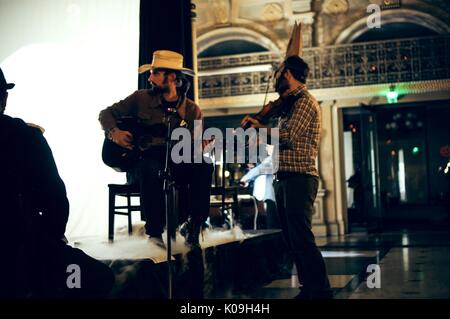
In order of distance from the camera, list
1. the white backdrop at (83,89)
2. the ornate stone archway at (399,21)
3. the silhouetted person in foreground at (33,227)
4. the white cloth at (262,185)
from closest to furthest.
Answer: the silhouetted person in foreground at (33,227) → the white backdrop at (83,89) → the white cloth at (262,185) → the ornate stone archway at (399,21)

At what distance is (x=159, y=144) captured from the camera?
3826 millimetres

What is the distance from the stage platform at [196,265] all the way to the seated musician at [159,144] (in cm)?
17

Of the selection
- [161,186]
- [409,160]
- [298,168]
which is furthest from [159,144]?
[409,160]

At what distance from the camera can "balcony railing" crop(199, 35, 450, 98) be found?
1001 cm

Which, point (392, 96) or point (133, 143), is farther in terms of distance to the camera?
point (392, 96)

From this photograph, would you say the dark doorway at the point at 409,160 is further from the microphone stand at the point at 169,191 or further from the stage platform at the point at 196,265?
the microphone stand at the point at 169,191

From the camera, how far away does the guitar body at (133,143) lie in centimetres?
384

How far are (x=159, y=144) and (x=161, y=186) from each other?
0.27 m

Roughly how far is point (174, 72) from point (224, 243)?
1.17 metres

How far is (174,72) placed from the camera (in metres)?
4.12

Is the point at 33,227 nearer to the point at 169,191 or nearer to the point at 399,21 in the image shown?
the point at 169,191

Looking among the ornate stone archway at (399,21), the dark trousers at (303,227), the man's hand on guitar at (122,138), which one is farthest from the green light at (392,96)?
the man's hand on guitar at (122,138)

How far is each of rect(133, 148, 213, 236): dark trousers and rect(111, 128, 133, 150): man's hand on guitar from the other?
0.13 meters
